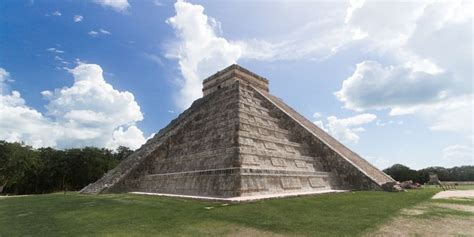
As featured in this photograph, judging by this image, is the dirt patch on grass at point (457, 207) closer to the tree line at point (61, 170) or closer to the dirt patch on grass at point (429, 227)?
the dirt patch on grass at point (429, 227)

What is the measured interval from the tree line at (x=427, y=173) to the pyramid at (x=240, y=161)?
53.5 feet

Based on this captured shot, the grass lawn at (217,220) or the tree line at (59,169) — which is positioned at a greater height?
the tree line at (59,169)

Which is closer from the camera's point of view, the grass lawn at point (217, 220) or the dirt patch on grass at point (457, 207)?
the grass lawn at point (217, 220)

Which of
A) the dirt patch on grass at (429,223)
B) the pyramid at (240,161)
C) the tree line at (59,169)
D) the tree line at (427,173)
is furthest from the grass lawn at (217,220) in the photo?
the tree line at (59,169)

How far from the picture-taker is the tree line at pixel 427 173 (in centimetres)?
2912

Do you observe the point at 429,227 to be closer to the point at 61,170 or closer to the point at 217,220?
the point at 217,220

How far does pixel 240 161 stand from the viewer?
11266 millimetres

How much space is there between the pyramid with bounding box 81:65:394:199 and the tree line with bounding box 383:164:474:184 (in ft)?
53.5

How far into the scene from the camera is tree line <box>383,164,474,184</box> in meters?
29.1

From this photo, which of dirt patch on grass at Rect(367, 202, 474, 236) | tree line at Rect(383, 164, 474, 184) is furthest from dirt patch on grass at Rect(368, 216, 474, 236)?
tree line at Rect(383, 164, 474, 184)

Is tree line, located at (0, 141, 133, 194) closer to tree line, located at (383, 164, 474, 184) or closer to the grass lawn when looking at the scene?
the grass lawn

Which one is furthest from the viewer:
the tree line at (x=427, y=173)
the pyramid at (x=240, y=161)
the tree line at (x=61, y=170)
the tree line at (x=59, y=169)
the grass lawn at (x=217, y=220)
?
the tree line at (x=61, y=170)

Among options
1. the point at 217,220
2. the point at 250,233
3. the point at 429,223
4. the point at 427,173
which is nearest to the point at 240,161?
the point at 217,220

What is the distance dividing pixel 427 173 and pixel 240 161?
26.4 meters
